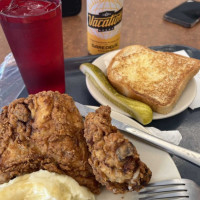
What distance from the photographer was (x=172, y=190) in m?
0.96

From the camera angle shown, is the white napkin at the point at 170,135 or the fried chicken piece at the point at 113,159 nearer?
the fried chicken piece at the point at 113,159

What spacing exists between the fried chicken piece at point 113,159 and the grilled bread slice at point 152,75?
2.11 ft

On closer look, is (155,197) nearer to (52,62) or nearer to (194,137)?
(194,137)

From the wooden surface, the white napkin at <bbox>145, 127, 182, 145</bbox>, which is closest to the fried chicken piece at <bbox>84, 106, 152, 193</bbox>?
the white napkin at <bbox>145, 127, 182, 145</bbox>


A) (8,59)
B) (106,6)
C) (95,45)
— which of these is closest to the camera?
(106,6)

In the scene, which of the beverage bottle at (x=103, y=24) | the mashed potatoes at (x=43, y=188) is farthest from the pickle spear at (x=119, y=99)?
the mashed potatoes at (x=43, y=188)

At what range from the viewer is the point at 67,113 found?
1033 mm

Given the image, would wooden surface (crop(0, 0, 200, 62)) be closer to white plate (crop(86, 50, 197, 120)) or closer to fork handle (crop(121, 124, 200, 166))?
white plate (crop(86, 50, 197, 120))

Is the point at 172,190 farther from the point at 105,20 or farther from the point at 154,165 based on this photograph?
the point at 105,20

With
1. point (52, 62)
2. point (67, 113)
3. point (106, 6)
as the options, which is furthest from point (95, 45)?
point (67, 113)

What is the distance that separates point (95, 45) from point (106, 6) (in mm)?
363

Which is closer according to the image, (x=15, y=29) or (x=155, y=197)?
(x=155, y=197)

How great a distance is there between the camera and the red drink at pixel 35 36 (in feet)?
4.06

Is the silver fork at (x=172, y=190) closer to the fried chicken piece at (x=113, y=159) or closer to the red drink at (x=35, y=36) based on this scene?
the fried chicken piece at (x=113, y=159)
